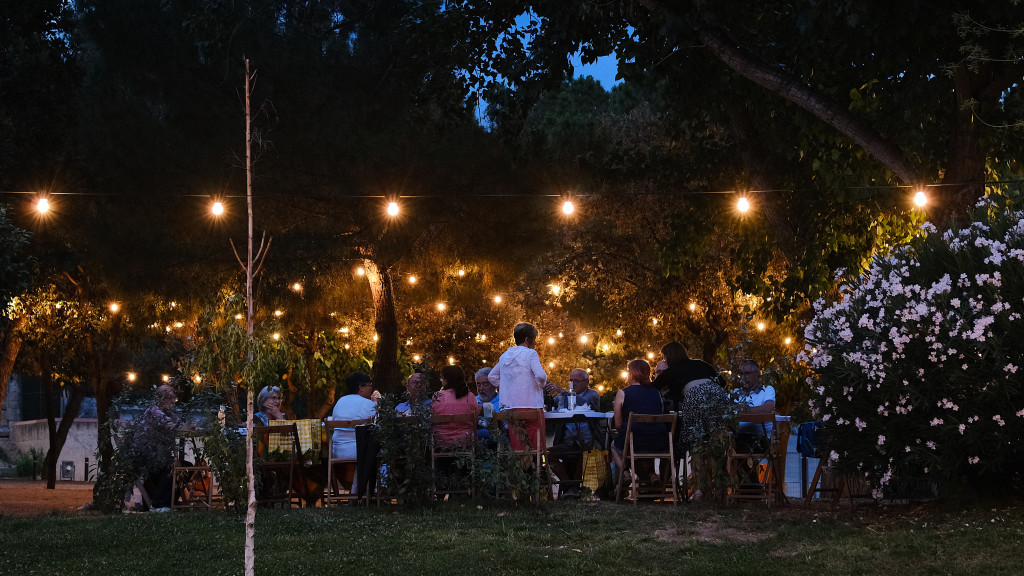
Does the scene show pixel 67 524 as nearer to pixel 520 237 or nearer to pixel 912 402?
pixel 912 402

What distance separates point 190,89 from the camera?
15.5 metres

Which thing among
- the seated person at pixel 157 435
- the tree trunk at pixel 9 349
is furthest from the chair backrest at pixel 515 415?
the tree trunk at pixel 9 349

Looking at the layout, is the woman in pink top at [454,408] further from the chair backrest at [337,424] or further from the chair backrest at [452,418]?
the chair backrest at [337,424]

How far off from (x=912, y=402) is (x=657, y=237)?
12662 mm

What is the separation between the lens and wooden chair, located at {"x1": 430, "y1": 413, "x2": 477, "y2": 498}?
944cm

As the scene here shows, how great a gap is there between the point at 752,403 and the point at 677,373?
0.86m

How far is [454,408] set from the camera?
984cm

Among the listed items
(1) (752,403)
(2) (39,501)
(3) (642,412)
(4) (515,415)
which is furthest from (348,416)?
(2) (39,501)

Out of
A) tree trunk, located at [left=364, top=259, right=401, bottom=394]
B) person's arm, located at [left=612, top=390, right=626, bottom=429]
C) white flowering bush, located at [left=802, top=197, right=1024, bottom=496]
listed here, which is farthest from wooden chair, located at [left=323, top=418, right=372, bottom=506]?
tree trunk, located at [left=364, top=259, right=401, bottom=394]

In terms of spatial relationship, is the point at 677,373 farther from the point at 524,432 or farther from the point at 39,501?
the point at 39,501

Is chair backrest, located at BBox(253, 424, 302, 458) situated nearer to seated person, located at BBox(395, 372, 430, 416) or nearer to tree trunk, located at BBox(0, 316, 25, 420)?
seated person, located at BBox(395, 372, 430, 416)

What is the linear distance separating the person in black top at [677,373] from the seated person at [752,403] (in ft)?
1.26

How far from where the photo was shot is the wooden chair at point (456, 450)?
944 centimetres

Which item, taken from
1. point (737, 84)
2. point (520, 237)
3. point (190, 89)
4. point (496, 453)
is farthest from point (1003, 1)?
point (190, 89)
